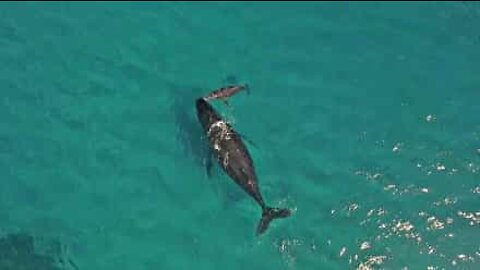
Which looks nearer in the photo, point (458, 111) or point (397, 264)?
point (397, 264)

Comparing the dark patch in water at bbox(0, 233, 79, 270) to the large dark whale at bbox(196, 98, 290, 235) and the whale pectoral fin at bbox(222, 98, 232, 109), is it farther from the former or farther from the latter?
the whale pectoral fin at bbox(222, 98, 232, 109)

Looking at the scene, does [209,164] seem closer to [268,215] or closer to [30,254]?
[268,215]

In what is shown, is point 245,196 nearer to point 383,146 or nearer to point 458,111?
point 383,146

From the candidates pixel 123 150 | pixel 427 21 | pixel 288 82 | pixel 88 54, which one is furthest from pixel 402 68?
pixel 88 54

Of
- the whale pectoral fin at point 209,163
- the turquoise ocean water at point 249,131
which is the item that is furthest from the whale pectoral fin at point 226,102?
the whale pectoral fin at point 209,163

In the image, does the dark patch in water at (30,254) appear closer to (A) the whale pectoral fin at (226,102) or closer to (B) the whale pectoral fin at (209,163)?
(B) the whale pectoral fin at (209,163)

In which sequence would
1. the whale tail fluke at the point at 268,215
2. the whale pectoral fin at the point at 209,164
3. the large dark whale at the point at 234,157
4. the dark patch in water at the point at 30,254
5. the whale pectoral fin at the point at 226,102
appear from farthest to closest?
1. the whale pectoral fin at the point at 226,102
2. the whale pectoral fin at the point at 209,164
3. the dark patch in water at the point at 30,254
4. the large dark whale at the point at 234,157
5. the whale tail fluke at the point at 268,215

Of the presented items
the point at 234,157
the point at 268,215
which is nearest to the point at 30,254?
the point at 234,157
